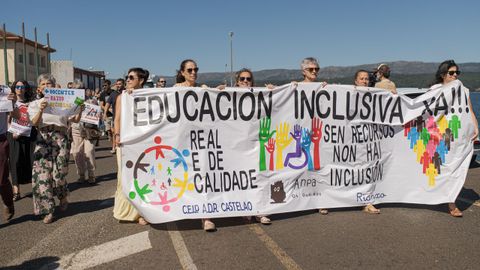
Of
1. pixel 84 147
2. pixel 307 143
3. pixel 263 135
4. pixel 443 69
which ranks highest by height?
pixel 443 69

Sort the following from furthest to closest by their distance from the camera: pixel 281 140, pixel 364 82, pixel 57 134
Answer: pixel 364 82
pixel 57 134
pixel 281 140

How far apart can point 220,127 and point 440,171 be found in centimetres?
314

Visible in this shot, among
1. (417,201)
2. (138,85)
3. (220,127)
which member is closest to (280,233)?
(220,127)

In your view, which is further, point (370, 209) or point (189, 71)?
point (370, 209)

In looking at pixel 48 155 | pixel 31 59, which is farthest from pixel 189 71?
pixel 31 59

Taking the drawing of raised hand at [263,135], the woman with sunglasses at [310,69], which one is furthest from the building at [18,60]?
the drawing of raised hand at [263,135]

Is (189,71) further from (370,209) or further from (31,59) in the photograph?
(31,59)

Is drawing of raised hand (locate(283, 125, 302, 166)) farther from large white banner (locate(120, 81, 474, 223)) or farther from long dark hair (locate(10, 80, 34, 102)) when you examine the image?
long dark hair (locate(10, 80, 34, 102))

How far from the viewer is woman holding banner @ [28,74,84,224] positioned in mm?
5117

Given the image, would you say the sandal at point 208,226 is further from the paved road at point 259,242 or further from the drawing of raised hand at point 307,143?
the drawing of raised hand at point 307,143

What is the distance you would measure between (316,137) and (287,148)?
0.45 m

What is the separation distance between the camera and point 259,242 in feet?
14.2

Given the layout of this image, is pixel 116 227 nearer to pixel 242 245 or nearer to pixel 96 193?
pixel 242 245

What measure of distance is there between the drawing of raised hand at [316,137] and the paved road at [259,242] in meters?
0.73
